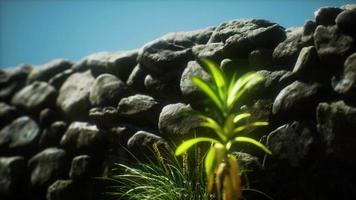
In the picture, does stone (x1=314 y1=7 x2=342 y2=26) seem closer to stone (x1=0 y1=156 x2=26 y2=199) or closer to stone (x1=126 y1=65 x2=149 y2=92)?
stone (x1=126 y1=65 x2=149 y2=92)

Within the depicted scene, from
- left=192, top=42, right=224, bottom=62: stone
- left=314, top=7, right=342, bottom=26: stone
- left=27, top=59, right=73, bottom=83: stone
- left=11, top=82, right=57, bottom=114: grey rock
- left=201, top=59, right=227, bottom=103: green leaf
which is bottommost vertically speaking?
left=11, top=82, right=57, bottom=114: grey rock

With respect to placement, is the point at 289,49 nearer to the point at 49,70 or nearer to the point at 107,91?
the point at 107,91

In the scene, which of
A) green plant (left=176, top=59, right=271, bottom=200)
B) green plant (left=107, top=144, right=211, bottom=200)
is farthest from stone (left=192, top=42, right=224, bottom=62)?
green plant (left=176, top=59, right=271, bottom=200)

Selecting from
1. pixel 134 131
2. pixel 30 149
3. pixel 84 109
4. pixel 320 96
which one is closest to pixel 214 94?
pixel 320 96

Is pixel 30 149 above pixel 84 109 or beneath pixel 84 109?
beneath

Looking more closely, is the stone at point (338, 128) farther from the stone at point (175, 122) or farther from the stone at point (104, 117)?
the stone at point (104, 117)

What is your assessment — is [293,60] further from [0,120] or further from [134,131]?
[0,120]
